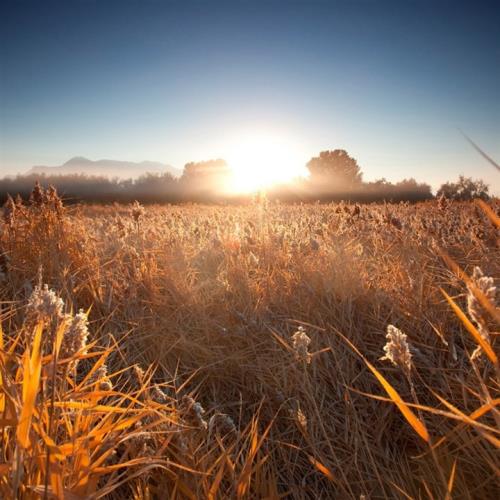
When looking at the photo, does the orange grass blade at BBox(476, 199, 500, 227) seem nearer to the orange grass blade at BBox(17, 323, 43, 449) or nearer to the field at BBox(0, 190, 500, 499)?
the field at BBox(0, 190, 500, 499)

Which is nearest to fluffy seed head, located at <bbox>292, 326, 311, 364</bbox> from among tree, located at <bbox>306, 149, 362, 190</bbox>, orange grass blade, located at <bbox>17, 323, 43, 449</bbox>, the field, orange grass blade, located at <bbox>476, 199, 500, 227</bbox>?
the field

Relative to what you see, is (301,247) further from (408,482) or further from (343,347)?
(408,482)

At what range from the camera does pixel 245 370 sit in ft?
6.21

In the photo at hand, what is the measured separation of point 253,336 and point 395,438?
82 centimetres

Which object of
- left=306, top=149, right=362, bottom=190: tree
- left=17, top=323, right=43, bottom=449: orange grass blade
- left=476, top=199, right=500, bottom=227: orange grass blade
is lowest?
left=17, top=323, right=43, bottom=449: orange grass blade

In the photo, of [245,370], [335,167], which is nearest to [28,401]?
[245,370]

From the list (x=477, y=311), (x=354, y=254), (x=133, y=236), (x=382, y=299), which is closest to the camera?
(x=477, y=311)

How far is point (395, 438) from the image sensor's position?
1523mm

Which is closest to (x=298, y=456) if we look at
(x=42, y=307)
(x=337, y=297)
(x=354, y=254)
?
(x=337, y=297)

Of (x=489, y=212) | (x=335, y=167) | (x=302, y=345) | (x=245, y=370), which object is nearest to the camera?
(x=489, y=212)

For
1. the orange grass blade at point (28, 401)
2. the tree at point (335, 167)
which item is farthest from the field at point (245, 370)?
the tree at point (335, 167)

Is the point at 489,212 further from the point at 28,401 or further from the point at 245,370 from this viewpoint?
the point at 245,370

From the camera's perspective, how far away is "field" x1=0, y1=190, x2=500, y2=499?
34.9 inches

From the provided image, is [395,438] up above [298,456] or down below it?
above
